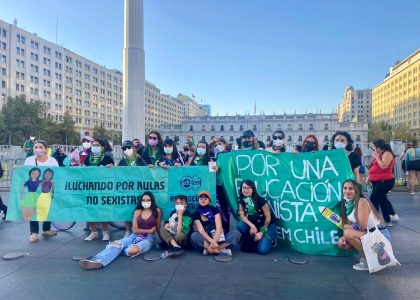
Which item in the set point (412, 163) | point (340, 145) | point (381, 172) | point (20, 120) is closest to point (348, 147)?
point (340, 145)

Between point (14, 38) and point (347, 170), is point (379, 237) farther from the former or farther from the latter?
point (14, 38)

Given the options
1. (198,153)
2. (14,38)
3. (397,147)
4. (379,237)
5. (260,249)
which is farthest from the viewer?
(14,38)

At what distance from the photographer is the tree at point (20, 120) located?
5072cm

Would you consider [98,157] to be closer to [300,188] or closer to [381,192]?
[300,188]

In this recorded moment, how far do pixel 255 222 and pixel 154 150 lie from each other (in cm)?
274

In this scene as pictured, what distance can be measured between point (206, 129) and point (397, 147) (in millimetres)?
96146

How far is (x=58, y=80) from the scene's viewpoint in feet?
294

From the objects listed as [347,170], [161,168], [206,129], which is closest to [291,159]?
[347,170]

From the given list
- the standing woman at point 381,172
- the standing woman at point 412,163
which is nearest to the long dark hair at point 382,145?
the standing woman at point 381,172

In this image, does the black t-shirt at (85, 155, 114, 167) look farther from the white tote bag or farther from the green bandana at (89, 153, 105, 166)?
the white tote bag

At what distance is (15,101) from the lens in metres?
51.6

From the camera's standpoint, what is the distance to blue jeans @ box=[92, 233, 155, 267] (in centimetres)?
470

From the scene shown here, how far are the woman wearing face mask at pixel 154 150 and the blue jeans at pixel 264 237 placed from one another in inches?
92.5

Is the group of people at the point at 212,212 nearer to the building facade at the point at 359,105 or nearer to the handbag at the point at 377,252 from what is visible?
the handbag at the point at 377,252
